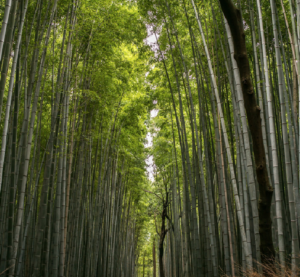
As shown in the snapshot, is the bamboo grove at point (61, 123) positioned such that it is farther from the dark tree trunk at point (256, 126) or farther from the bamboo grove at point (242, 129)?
the dark tree trunk at point (256, 126)

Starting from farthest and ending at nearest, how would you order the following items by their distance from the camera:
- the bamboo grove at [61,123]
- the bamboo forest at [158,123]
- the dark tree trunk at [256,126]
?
the bamboo grove at [61,123] → the bamboo forest at [158,123] → the dark tree trunk at [256,126]

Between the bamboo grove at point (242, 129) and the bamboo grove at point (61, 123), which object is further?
the bamboo grove at point (61, 123)

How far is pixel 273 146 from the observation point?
2.31 metres

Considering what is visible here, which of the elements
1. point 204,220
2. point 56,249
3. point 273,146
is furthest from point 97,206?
point 273,146

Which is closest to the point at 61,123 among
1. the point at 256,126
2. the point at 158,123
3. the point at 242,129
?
Answer: the point at 242,129

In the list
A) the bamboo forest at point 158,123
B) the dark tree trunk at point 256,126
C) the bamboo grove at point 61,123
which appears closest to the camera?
the dark tree trunk at point 256,126

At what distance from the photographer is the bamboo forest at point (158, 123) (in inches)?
93.5

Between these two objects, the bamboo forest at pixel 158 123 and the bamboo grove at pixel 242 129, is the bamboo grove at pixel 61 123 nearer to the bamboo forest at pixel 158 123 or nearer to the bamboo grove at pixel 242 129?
the bamboo forest at pixel 158 123

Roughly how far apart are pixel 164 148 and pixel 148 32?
3.64 metres

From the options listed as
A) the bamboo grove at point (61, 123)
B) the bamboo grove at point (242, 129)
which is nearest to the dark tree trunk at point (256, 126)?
the bamboo grove at point (242, 129)

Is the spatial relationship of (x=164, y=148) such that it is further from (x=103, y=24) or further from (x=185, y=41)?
(x=103, y=24)

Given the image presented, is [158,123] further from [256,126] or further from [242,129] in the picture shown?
[256,126]

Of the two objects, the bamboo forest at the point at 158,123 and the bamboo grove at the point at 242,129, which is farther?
the bamboo forest at the point at 158,123

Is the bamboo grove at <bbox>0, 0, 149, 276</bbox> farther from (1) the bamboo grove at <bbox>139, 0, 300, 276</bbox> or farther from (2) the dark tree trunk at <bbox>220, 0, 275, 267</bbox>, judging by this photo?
(2) the dark tree trunk at <bbox>220, 0, 275, 267</bbox>
